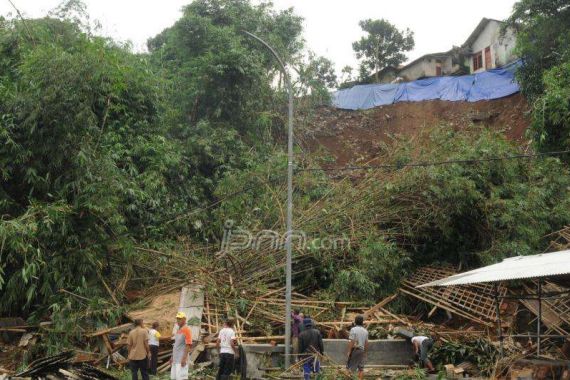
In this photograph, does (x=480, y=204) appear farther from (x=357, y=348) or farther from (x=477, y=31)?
(x=477, y=31)

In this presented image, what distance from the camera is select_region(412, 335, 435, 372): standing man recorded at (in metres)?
12.8

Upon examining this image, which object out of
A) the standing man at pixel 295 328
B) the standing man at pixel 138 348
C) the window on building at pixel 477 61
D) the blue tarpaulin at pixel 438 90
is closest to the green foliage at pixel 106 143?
the standing man at pixel 138 348

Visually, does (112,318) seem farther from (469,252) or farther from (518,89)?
(518,89)

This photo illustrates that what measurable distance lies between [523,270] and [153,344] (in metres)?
7.11

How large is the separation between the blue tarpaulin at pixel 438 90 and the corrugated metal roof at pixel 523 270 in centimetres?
2169

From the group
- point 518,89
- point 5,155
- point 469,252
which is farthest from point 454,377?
point 518,89

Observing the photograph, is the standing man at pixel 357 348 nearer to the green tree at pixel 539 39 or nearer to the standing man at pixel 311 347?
the standing man at pixel 311 347

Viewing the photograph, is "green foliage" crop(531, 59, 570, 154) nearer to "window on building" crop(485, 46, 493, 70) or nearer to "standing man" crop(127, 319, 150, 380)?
"standing man" crop(127, 319, 150, 380)

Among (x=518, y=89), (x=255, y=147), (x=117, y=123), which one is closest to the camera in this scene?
(x=117, y=123)

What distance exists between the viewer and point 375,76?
43.7 m

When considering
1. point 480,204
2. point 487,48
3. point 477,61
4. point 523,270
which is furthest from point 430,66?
point 523,270

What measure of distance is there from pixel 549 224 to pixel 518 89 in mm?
14956

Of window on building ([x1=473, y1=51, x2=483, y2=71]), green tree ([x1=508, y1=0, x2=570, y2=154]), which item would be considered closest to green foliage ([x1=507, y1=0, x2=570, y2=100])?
green tree ([x1=508, y1=0, x2=570, y2=154])

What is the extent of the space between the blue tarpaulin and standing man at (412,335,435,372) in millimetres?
21940
